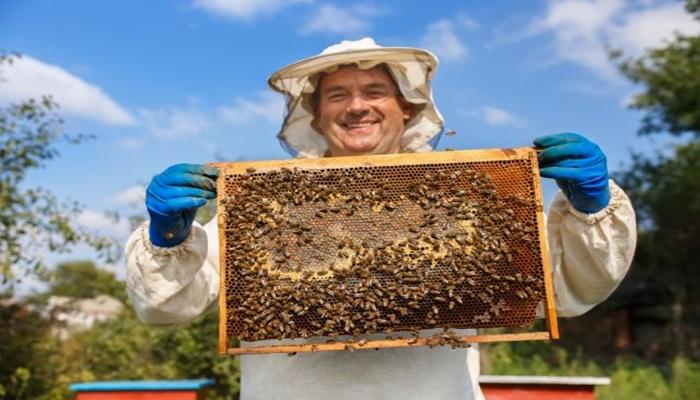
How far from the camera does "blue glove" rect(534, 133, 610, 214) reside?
12.0ft

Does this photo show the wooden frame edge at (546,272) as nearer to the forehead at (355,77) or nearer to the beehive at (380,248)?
the beehive at (380,248)

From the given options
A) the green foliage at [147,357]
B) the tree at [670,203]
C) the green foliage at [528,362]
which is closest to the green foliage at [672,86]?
the tree at [670,203]

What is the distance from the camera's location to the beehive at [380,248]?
143 inches

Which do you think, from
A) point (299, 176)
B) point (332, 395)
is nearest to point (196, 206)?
point (299, 176)

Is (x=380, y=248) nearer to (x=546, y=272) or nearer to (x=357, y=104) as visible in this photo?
(x=546, y=272)

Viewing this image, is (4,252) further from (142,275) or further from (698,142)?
(698,142)

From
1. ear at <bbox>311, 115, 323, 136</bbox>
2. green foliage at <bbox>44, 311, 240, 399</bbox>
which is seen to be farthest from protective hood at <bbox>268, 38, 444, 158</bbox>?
green foliage at <bbox>44, 311, 240, 399</bbox>

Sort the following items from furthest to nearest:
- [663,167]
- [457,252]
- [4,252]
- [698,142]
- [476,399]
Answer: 1. [663,167]
2. [698,142]
3. [4,252]
4. [476,399]
5. [457,252]

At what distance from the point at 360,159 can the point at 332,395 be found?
1340 mm

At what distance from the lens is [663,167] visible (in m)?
29.1

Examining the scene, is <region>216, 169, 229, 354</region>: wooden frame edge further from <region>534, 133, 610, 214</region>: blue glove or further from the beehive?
<region>534, 133, 610, 214</region>: blue glove

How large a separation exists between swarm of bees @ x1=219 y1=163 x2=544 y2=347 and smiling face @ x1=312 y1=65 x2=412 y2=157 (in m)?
0.84

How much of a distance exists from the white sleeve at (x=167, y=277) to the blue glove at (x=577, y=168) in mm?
2029

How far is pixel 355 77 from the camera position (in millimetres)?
4758
